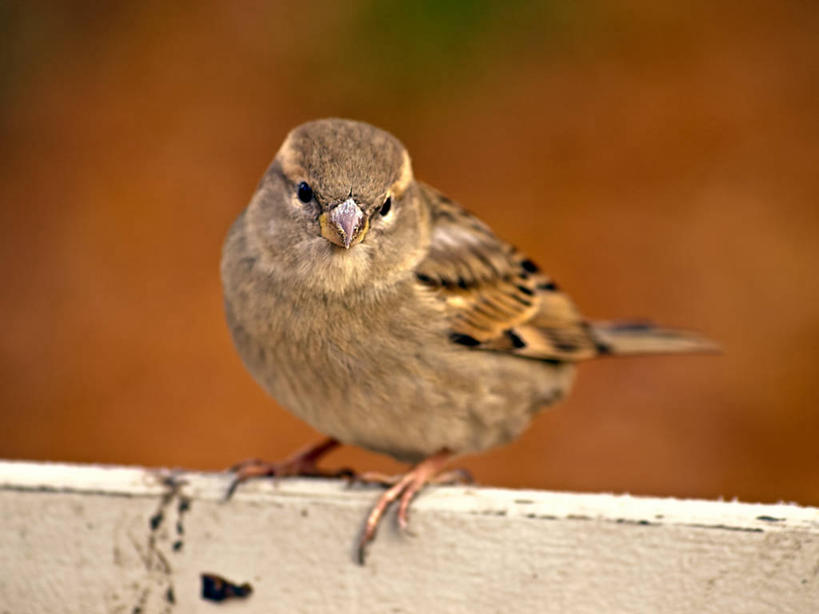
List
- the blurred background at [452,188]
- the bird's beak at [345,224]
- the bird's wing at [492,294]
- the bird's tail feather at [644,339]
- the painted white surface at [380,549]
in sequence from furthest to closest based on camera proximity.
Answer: the blurred background at [452,188]
the bird's tail feather at [644,339]
the bird's wing at [492,294]
the bird's beak at [345,224]
the painted white surface at [380,549]

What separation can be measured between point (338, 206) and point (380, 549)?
361 mm

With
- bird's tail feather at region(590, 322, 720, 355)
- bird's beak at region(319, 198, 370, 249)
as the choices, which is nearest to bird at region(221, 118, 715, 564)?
bird's beak at region(319, 198, 370, 249)

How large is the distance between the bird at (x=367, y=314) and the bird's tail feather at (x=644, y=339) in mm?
298

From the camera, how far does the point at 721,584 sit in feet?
3.42

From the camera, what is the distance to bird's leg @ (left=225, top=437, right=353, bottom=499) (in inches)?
48.9

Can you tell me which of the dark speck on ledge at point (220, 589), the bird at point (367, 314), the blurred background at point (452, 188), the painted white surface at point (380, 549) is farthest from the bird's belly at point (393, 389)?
the blurred background at point (452, 188)

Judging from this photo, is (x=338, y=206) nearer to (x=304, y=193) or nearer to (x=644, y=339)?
(x=304, y=193)

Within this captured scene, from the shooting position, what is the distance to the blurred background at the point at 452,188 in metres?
2.53

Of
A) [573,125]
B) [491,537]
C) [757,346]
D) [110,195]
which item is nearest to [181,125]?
[110,195]

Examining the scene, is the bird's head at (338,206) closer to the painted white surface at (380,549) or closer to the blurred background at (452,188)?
the painted white surface at (380,549)

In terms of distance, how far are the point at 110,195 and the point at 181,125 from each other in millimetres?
248

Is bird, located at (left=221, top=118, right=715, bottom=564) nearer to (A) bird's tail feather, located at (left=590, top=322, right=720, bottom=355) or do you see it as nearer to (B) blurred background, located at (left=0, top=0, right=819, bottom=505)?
(A) bird's tail feather, located at (left=590, top=322, right=720, bottom=355)

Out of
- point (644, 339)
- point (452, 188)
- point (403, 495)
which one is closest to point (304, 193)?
point (403, 495)

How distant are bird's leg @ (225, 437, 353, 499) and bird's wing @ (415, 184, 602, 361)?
0.25m
